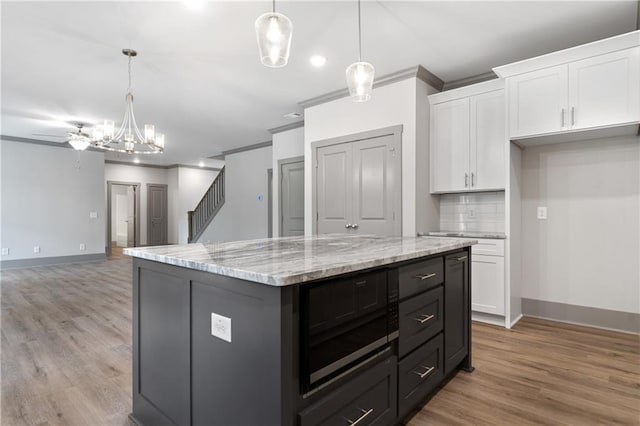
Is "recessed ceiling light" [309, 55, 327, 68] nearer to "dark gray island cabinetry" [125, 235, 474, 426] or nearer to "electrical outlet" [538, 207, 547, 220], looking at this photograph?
"dark gray island cabinetry" [125, 235, 474, 426]

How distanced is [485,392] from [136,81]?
4806 millimetres

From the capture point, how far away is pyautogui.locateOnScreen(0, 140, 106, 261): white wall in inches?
282

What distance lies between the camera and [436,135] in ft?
13.5

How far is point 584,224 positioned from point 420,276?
8.81 ft

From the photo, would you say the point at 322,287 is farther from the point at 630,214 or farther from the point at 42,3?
the point at 630,214

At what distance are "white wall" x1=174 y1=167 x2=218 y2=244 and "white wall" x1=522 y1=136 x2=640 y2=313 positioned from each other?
9.84 metres

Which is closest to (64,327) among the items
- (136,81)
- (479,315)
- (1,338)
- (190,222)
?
(1,338)

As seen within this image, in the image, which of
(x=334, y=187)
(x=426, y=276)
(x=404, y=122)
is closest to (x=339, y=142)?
(x=334, y=187)

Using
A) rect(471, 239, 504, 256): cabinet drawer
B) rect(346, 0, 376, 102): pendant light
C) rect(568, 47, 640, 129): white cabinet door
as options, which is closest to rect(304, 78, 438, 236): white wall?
rect(471, 239, 504, 256): cabinet drawer

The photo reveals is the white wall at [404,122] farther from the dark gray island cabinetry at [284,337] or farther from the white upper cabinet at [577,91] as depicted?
the dark gray island cabinetry at [284,337]

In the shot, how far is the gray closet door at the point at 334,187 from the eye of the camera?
14.9 feet

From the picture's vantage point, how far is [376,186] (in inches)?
168

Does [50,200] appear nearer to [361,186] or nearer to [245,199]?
[245,199]

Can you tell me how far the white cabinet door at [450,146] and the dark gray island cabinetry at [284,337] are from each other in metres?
2.15
